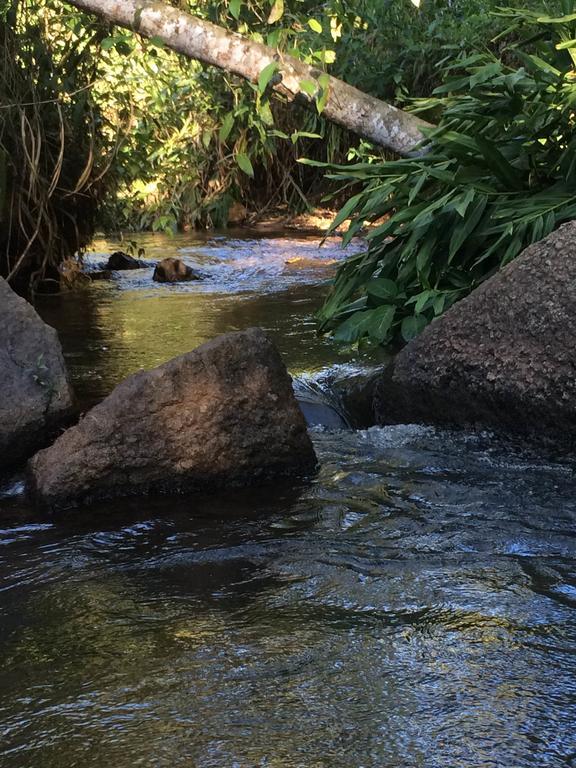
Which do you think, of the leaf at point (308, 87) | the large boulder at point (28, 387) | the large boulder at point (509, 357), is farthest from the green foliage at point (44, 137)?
the large boulder at point (509, 357)

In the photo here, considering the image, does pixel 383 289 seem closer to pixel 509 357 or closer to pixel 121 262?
pixel 509 357

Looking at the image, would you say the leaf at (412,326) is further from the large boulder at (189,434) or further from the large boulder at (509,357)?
the large boulder at (189,434)

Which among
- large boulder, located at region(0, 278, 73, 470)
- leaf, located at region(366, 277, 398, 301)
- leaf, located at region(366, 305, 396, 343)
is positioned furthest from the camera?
leaf, located at region(366, 277, 398, 301)

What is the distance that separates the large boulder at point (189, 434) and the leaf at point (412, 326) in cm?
132

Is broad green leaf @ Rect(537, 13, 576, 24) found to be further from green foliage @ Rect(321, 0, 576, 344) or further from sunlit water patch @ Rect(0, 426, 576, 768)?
sunlit water patch @ Rect(0, 426, 576, 768)

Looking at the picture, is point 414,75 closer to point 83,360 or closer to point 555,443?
point 83,360

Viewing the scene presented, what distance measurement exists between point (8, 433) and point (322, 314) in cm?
238

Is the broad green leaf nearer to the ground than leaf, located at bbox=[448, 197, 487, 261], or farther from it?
farther from it

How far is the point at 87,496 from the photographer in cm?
338

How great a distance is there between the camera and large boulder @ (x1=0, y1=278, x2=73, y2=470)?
141 inches

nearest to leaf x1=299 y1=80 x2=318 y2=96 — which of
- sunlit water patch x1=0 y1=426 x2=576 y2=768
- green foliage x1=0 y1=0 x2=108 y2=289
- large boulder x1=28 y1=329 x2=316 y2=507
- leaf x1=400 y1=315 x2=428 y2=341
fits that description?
leaf x1=400 y1=315 x2=428 y2=341

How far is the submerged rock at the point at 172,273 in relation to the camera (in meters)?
8.13

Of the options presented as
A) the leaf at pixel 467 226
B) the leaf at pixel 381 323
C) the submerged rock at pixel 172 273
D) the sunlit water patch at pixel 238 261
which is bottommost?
the sunlit water patch at pixel 238 261

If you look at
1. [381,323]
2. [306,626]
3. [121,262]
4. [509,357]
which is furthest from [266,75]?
[121,262]
